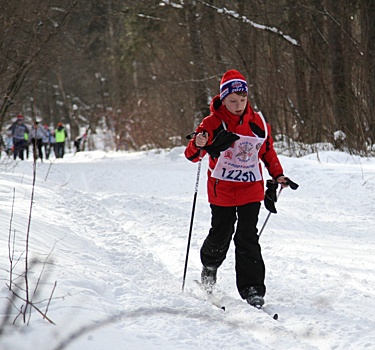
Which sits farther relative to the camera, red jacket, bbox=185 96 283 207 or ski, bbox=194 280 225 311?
red jacket, bbox=185 96 283 207

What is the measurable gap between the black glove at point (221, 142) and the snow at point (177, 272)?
98 centimetres

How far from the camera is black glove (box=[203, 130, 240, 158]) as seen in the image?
169 inches

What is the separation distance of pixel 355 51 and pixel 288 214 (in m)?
6.49

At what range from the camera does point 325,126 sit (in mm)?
15523

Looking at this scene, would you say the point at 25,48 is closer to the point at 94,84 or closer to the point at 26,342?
the point at 26,342

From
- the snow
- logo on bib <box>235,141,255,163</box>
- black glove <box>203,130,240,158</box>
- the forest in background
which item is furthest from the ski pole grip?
the forest in background

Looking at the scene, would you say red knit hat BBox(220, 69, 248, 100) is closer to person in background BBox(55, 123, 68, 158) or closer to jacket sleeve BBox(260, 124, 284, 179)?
jacket sleeve BBox(260, 124, 284, 179)

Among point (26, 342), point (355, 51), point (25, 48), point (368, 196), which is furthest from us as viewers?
point (25, 48)

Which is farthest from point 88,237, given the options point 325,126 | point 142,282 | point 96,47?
point 96,47

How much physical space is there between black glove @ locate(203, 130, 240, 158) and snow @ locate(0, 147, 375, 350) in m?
0.98

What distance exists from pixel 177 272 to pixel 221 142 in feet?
5.25

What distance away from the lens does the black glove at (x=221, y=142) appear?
169 inches

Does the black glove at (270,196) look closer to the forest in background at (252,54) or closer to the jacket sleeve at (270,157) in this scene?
the jacket sleeve at (270,157)

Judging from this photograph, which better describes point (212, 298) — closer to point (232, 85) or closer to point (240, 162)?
point (240, 162)
